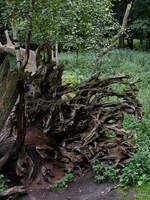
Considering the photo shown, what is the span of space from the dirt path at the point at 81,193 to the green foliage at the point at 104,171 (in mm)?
134

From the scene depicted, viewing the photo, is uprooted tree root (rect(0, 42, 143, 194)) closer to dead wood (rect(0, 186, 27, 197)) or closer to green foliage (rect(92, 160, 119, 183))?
green foliage (rect(92, 160, 119, 183))

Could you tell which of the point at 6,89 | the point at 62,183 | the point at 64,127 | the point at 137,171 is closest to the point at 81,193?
the point at 62,183

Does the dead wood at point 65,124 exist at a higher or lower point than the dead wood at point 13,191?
higher

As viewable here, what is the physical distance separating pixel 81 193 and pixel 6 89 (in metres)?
2.48

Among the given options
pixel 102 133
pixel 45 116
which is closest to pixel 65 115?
pixel 45 116

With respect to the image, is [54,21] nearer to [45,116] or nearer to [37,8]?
[37,8]

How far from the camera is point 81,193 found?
5180 millimetres

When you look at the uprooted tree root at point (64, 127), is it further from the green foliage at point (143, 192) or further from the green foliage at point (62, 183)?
the green foliage at point (143, 192)

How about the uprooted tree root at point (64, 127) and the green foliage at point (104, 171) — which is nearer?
the green foliage at point (104, 171)

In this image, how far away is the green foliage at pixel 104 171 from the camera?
525 centimetres

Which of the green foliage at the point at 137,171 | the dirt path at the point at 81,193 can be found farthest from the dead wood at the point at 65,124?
the green foliage at the point at 137,171

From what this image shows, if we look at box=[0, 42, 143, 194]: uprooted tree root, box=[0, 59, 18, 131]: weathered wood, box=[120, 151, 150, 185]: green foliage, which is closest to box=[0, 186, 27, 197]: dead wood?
box=[0, 42, 143, 194]: uprooted tree root

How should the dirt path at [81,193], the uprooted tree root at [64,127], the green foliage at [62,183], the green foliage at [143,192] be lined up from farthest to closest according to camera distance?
the uprooted tree root at [64,127] → the green foliage at [62,183] → the dirt path at [81,193] → the green foliage at [143,192]

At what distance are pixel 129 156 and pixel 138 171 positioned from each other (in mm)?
636
